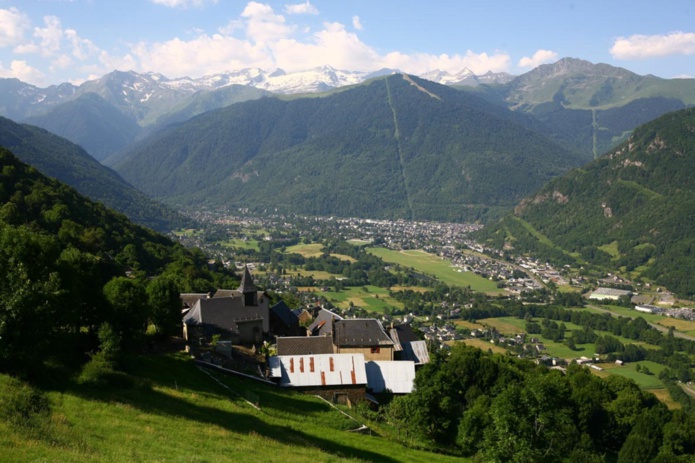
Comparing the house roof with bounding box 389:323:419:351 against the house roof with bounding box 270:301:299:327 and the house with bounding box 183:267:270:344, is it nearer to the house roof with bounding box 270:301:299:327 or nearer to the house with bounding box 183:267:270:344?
the house roof with bounding box 270:301:299:327

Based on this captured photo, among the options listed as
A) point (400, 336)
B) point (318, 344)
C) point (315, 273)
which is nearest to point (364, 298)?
point (315, 273)

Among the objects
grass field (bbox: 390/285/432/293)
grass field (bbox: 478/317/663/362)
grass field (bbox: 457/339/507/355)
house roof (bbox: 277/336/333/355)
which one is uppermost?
house roof (bbox: 277/336/333/355)

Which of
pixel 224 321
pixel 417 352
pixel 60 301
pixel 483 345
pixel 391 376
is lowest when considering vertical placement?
pixel 483 345

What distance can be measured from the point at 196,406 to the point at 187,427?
16.9 ft

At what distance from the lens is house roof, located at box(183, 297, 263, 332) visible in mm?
54728

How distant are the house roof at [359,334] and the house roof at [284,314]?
990cm

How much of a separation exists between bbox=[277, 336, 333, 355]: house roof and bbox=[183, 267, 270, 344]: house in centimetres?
488

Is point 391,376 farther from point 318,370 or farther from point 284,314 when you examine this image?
point 284,314

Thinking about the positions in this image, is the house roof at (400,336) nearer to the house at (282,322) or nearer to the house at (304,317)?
the house at (282,322)

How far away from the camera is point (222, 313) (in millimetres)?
55594

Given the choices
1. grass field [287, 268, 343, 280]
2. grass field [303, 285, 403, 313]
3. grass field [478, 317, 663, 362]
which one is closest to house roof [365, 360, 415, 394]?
grass field [478, 317, 663, 362]

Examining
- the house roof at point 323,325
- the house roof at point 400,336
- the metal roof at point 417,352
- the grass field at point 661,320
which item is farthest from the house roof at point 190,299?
the grass field at point 661,320

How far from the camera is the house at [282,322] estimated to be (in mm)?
64625

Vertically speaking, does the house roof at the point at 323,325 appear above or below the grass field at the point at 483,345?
above
